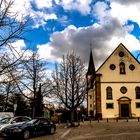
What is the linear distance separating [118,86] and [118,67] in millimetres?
3637

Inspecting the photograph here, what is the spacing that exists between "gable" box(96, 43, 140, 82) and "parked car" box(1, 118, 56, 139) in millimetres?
35629

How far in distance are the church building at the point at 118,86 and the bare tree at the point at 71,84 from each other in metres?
13.8

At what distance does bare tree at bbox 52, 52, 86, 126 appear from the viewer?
44000 millimetres

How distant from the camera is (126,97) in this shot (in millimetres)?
62812

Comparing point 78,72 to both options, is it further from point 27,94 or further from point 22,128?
point 22,128

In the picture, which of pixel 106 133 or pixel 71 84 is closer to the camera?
pixel 106 133

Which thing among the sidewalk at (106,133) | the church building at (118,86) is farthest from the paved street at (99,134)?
the church building at (118,86)

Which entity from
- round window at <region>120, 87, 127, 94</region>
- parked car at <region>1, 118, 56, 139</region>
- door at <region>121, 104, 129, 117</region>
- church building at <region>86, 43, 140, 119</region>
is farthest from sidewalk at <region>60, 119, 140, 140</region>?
round window at <region>120, 87, 127, 94</region>

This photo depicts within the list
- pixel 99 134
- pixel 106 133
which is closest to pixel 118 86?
pixel 106 133

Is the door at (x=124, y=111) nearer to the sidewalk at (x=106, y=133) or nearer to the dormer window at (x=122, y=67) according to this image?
the dormer window at (x=122, y=67)

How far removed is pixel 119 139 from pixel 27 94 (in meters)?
26.4

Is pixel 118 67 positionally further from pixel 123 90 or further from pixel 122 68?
pixel 123 90

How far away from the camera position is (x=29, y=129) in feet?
84.3

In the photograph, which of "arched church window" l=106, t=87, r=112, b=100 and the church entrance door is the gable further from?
the church entrance door
